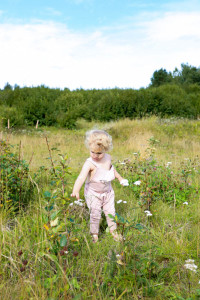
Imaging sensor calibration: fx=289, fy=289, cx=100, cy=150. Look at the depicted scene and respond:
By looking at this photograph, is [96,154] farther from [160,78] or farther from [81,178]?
[160,78]

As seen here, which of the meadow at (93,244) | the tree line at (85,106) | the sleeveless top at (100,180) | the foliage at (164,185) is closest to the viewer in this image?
the meadow at (93,244)

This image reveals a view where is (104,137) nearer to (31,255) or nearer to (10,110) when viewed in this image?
(31,255)

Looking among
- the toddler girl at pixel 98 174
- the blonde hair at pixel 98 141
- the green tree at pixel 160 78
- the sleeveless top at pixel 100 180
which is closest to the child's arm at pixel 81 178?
the toddler girl at pixel 98 174

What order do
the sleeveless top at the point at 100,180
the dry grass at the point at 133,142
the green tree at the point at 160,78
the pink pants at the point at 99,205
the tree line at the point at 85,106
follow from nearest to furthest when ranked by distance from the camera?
the pink pants at the point at 99,205 → the sleeveless top at the point at 100,180 → the dry grass at the point at 133,142 → the tree line at the point at 85,106 → the green tree at the point at 160,78

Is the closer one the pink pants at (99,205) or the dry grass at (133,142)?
the pink pants at (99,205)

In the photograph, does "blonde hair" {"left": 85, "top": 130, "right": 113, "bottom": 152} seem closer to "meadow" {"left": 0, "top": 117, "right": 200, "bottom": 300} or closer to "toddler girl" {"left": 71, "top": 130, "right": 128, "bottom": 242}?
"toddler girl" {"left": 71, "top": 130, "right": 128, "bottom": 242}

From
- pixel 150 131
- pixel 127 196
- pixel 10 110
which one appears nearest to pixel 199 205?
pixel 127 196

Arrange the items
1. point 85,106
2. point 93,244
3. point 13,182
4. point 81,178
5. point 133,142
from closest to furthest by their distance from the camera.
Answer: point 93,244
point 81,178
point 13,182
point 133,142
point 85,106

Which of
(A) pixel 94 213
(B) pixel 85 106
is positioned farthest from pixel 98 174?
(B) pixel 85 106

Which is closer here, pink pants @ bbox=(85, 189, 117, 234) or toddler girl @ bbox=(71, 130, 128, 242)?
pink pants @ bbox=(85, 189, 117, 234)

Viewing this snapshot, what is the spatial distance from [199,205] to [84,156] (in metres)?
4.51

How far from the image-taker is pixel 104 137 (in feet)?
11.4

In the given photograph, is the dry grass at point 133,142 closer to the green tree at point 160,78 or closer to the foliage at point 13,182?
the foliage at point 13,182

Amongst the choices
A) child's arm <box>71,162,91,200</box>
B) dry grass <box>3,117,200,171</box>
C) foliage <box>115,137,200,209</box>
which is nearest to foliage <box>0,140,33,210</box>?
child's arm <box>71,162,91,200</box>
